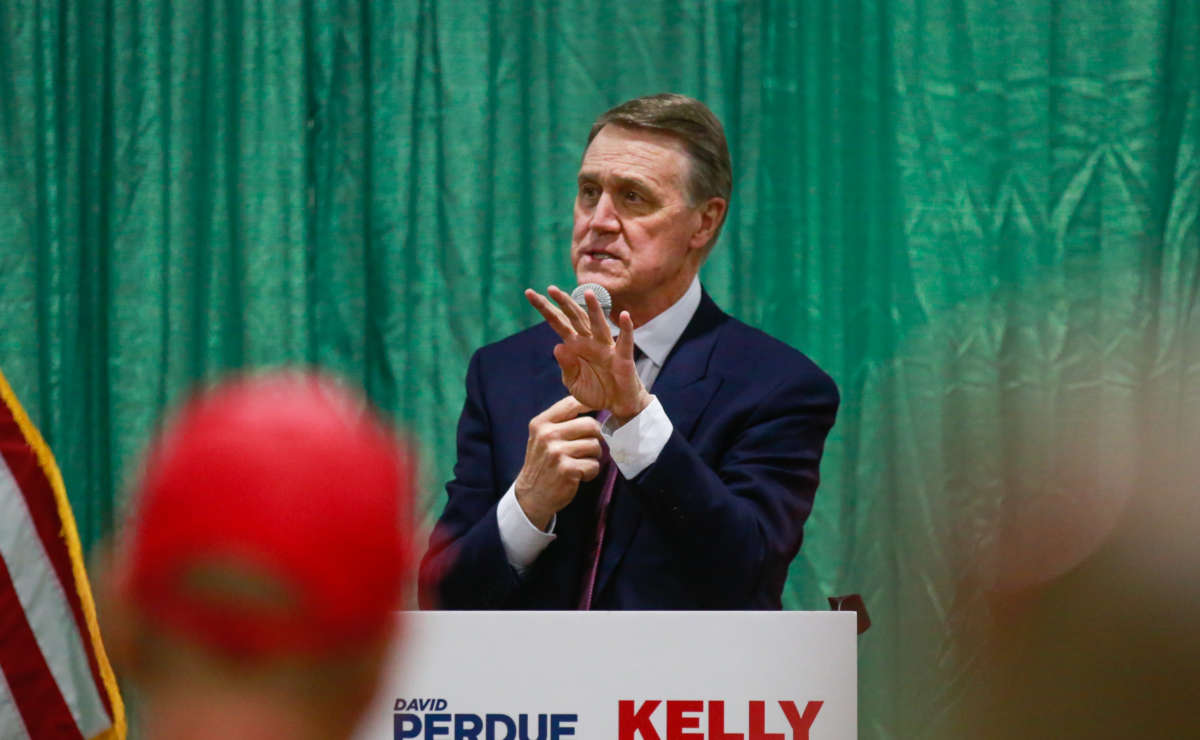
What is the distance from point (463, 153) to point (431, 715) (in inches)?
71.4

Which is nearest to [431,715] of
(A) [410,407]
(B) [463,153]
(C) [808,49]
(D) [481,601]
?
(D) [481,601]

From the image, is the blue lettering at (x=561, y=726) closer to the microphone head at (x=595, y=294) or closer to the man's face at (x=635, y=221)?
the microphone head at (x=595, y=294)

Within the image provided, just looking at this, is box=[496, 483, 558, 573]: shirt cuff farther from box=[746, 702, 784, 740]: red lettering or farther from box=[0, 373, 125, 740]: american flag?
A: box=[0, 373, 125, 740]: american flag

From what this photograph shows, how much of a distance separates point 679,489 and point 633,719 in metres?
0.42

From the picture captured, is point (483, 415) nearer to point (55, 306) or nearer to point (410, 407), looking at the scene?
point (410, 407)

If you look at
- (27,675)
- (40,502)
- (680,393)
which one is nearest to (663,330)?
(680,393)

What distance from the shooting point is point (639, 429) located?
206 cm

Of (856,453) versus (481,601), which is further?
(856,453)

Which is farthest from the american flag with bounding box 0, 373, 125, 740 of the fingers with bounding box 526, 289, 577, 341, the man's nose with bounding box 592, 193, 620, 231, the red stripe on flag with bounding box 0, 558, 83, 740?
the man's nose with bounding box 592, 193, 620, 231

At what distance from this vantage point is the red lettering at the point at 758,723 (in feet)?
5.64

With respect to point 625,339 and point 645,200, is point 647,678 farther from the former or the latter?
point 645,200

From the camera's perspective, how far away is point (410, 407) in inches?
129

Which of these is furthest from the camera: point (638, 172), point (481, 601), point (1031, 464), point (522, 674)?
point (1031, 464)

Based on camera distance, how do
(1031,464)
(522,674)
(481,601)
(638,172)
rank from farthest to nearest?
(1031,464) → (638,172) → (481,601) → (522,674)
